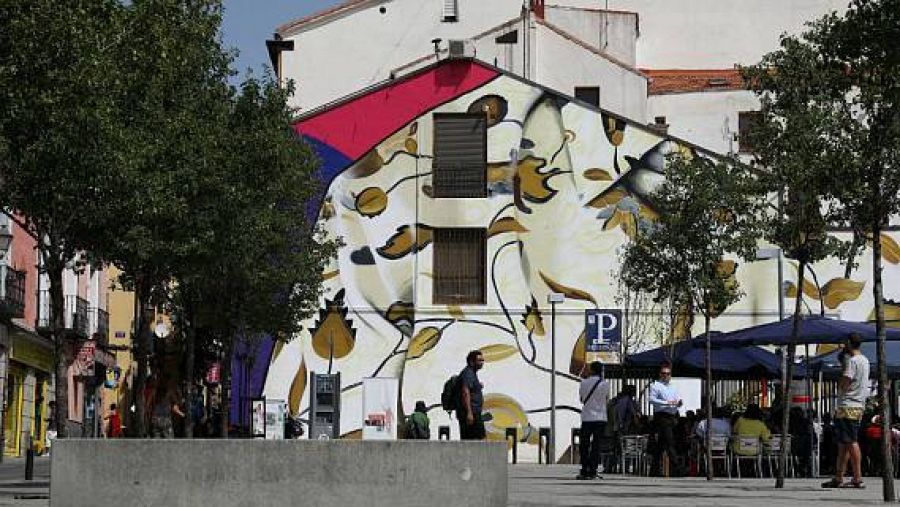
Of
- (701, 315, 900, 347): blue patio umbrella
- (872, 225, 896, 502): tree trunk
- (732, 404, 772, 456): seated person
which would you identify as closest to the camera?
(872, 225, 896, 502): tree trunk

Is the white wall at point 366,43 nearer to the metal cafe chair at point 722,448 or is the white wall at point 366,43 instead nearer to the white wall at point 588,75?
the white wall at point 588,75

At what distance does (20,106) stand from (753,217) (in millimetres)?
10583

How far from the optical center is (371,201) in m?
46.4

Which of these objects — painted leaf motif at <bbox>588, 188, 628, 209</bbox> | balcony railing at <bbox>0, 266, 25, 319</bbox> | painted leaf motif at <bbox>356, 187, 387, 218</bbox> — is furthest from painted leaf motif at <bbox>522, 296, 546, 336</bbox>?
balcony railing at <bbox>0, 266, 25, 319</bbox>

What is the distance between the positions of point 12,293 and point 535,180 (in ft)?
49.5

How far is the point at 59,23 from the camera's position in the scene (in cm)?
2188

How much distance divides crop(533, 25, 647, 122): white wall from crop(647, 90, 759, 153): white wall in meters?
3.49

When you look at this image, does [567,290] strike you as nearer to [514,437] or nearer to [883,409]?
[514,437]

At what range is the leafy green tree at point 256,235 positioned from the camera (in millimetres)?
31594

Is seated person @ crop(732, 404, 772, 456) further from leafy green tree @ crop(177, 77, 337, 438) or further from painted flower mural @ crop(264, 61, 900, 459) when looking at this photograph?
painted flower mural @ crop(264, 61, 900, 459)

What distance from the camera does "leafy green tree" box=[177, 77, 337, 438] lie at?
31.6m

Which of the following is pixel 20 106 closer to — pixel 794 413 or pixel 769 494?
pixel 769 494

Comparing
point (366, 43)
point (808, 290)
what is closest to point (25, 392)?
point (366, 43)

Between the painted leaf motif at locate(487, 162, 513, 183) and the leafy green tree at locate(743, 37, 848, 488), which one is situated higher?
the painted leaf motif at locate(487, 162, 513, 183)
